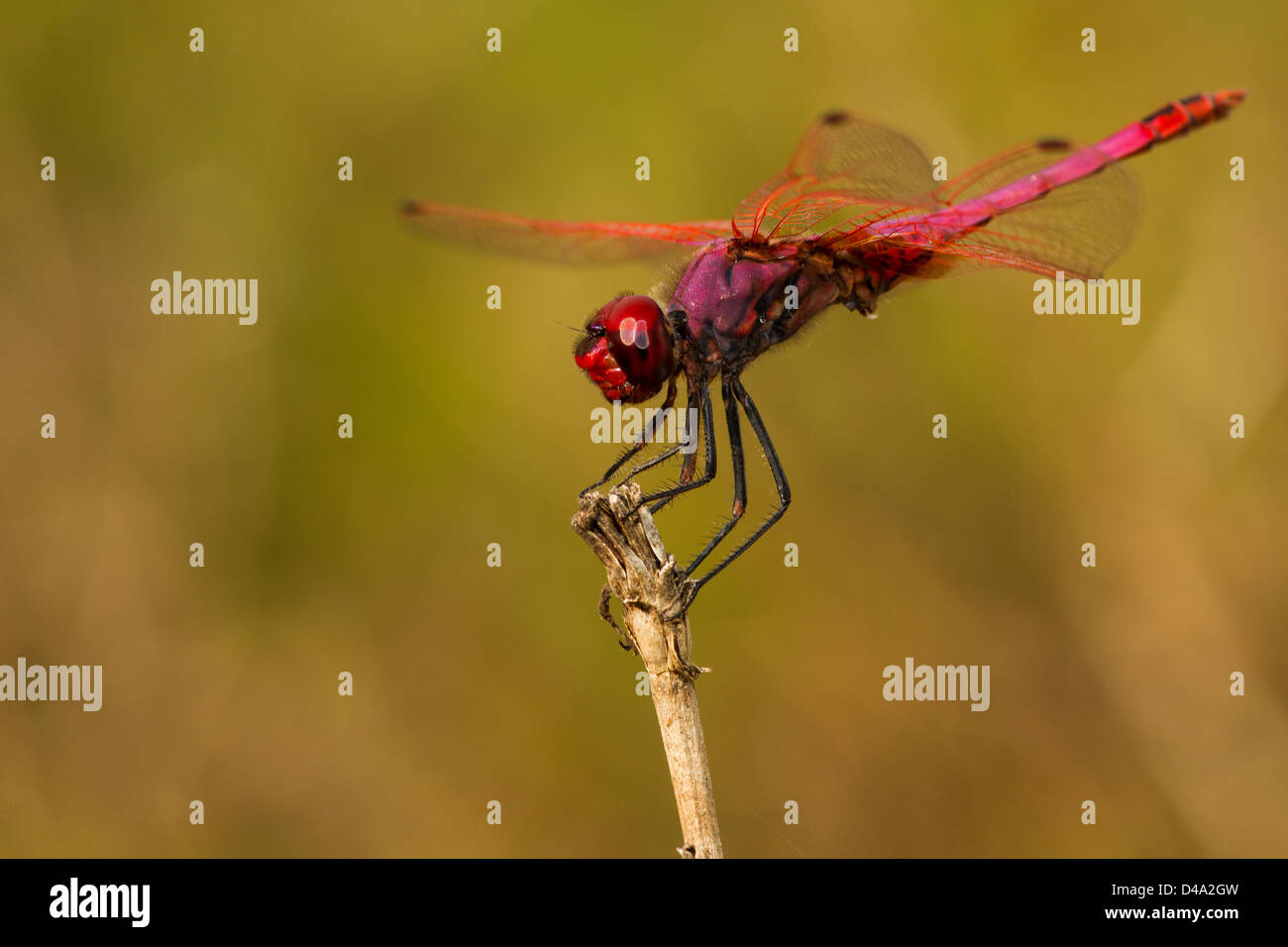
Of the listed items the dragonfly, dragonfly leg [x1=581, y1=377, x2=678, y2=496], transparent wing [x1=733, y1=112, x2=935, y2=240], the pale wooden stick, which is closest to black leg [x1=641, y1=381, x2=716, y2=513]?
the dragonfly

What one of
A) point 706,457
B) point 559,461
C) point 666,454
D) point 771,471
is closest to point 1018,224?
point 771,471

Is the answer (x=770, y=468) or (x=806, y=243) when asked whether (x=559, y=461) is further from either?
(x=806, y=243)

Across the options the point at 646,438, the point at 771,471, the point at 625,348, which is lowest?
the point at 771,471

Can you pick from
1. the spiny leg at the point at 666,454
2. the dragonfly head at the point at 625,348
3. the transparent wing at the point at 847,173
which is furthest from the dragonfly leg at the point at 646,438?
the transparent wing at the point at 847,173

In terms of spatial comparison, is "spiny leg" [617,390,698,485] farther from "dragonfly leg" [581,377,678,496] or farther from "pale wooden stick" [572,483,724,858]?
"pale wooden stick" [572,483,724,858]

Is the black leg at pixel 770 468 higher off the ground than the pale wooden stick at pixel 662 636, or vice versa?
the black leg at pixel 770 468

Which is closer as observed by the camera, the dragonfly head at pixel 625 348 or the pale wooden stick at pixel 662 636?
the pale wooden stick at pixel 662 636

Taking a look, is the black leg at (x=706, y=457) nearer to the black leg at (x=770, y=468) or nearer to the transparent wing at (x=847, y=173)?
the black leg at (x=770, y=468)
